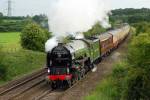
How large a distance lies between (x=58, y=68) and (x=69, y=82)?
1.41 m

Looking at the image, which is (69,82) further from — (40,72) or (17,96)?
(40,72)

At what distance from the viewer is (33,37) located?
186 ft

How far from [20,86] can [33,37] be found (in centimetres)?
2359

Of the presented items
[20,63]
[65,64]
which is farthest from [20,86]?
[20,63]

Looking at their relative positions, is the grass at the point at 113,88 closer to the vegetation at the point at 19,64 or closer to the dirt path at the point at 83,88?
the dirt path at the point at 83,88

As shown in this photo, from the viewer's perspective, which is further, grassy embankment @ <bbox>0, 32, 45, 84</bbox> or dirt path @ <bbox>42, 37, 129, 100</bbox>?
grassy embankment @ <bbox>0, 32, 45, 84</bbox>

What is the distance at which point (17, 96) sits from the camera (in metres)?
28.5

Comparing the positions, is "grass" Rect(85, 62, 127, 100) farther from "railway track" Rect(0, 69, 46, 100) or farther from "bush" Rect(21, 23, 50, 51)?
"bush" Rect(21, 23, 50, 51)

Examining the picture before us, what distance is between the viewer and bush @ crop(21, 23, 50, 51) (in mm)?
56812

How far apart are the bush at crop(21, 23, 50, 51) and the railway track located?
16.4 m

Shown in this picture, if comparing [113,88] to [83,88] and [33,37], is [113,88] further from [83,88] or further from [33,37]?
[33,37]

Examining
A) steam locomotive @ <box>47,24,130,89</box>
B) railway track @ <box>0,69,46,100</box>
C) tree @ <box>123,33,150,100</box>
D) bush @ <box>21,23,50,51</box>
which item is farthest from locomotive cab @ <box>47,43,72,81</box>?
bush @ <box>21,23,50,51</box>

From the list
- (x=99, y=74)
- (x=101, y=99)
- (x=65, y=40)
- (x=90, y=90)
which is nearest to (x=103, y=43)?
(x=99, y=74)

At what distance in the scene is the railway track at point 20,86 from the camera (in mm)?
29639
